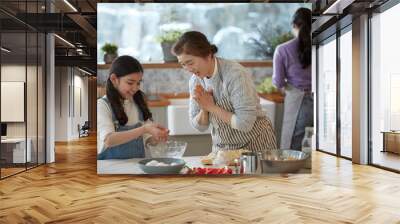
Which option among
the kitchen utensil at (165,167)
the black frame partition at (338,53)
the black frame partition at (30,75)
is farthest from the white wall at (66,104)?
the kitchen utensil at (165,167)

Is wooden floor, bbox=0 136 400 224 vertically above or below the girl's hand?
below

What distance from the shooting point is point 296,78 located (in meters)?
5.65

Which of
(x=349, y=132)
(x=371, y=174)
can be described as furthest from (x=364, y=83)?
(x=371, y=174)

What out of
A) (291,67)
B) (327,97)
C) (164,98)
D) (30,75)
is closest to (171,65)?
(164,98)

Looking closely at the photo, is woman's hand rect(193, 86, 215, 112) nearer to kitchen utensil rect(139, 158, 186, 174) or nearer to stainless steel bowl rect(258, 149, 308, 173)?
kitchen utensil rect(139, 158, 186, 174)

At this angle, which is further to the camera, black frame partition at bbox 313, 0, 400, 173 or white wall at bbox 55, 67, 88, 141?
white wall at bbox 55, 67, 88, 141

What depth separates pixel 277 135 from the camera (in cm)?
557

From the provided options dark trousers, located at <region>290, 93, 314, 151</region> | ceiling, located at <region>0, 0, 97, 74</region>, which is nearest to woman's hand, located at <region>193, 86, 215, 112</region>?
dark trousers, located at <region>290, 93, 314, 151</region>

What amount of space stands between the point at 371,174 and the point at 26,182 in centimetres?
482

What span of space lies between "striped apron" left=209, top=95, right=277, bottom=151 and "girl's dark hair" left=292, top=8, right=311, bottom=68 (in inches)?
37.1

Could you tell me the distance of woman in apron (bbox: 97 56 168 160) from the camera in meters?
5.54

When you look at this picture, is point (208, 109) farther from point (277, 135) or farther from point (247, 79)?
point (277, 135)

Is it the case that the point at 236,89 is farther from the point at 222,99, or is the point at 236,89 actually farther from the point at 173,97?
the point at 173,97

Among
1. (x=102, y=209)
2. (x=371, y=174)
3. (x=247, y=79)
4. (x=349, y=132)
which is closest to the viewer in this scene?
(x=102, y=209)
